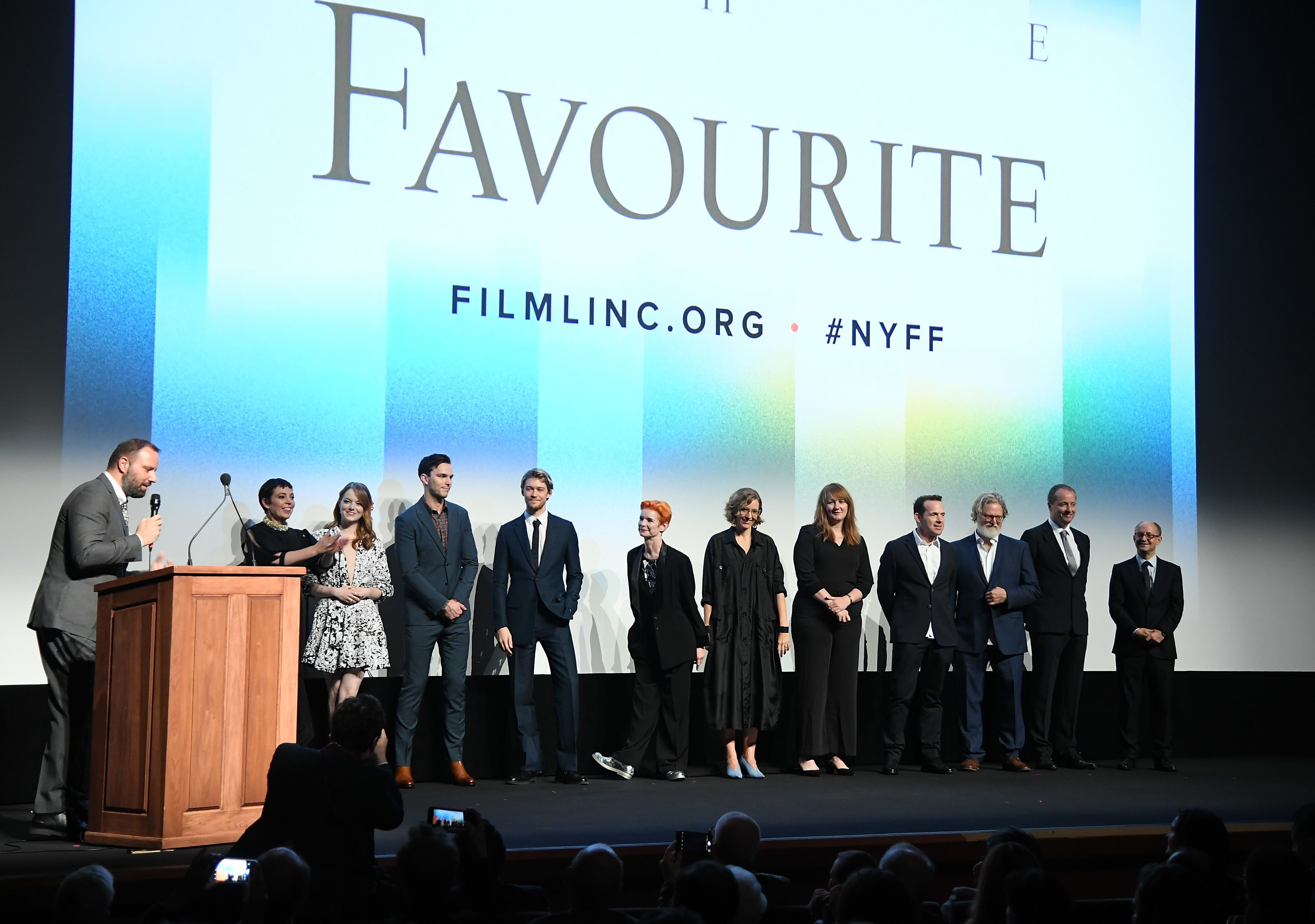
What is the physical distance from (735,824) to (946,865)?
76.3 inches

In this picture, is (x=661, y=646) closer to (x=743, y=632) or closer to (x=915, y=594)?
(x=743, y=632)

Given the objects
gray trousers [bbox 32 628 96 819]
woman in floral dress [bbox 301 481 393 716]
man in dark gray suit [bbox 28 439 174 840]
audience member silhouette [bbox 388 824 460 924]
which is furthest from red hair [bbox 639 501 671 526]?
audience member silhouette [bbox 388 824 460 924]

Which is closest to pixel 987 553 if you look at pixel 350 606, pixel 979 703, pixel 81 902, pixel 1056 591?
pixel 1056 591

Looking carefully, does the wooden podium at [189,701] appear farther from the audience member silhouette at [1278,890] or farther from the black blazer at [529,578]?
the audience member silhouette at [1278,890]

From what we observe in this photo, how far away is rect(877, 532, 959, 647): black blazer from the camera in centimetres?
682

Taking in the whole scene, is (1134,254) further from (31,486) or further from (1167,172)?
(31,486)

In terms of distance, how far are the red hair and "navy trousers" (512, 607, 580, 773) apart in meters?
0.69

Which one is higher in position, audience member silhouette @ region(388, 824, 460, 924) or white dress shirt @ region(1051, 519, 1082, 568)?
white dress shirt @ region(1051, 519, 1082, 568)

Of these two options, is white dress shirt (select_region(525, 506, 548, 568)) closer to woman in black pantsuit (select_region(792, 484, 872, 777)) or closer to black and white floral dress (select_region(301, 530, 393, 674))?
black and white floral dress (select_region(301, 530, 393, 674))

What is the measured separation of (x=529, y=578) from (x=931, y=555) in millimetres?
2152

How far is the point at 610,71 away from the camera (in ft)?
22.6

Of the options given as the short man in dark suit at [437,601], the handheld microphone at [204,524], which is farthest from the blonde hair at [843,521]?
the handheld microphone at [204,524]

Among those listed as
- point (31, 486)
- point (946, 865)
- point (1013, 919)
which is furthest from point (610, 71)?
point (1013, 919)

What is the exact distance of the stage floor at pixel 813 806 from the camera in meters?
4.36
